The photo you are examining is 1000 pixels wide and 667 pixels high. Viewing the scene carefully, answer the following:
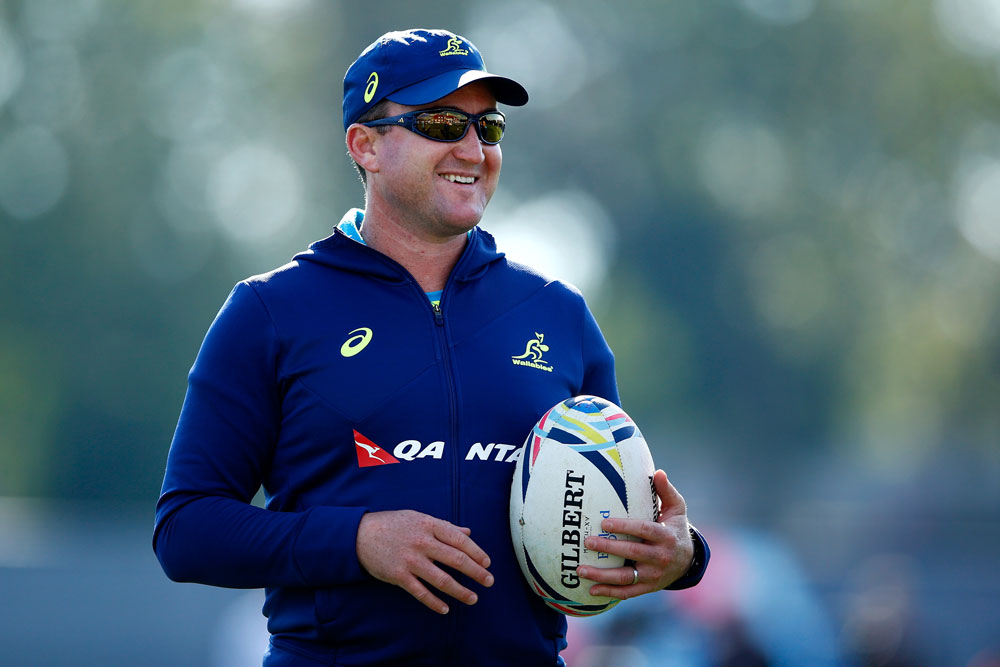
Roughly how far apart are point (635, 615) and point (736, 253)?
85.3 ft

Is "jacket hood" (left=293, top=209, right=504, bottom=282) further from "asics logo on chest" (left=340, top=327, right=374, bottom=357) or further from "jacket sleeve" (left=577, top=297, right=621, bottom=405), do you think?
"jacket sleeve" (left=577, top=297, right=621, bottom=405)

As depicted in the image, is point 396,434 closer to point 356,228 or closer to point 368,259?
point 368,259

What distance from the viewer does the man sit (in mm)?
3244

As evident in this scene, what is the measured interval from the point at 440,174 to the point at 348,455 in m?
0.95

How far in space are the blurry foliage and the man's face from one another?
30555mm

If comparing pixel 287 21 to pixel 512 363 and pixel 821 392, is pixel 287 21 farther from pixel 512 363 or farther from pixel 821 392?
pixel 512 363

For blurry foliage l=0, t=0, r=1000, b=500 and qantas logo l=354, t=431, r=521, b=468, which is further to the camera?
blurry foliage l=0, t=0, r=1000, b=500

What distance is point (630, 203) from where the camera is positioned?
36.3m

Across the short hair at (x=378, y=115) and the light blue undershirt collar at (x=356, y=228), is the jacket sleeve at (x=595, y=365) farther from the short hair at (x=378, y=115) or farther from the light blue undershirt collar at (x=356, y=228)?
the short hair at (x=378, y=115)

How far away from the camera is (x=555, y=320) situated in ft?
12.5

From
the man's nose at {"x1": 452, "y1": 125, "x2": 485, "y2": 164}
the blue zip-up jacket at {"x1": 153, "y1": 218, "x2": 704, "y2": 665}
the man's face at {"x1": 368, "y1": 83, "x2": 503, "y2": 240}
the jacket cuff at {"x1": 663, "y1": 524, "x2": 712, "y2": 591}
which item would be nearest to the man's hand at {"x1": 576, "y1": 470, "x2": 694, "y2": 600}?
the jacket cuff at {"x1": 663, "y1": 524, "x2": 712, "y2": 591}

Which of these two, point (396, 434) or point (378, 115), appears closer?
point (396, 434)

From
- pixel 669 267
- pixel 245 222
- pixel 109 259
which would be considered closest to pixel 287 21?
pixel 245 222

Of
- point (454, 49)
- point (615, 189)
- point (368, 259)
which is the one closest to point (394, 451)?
point (368, 259)
